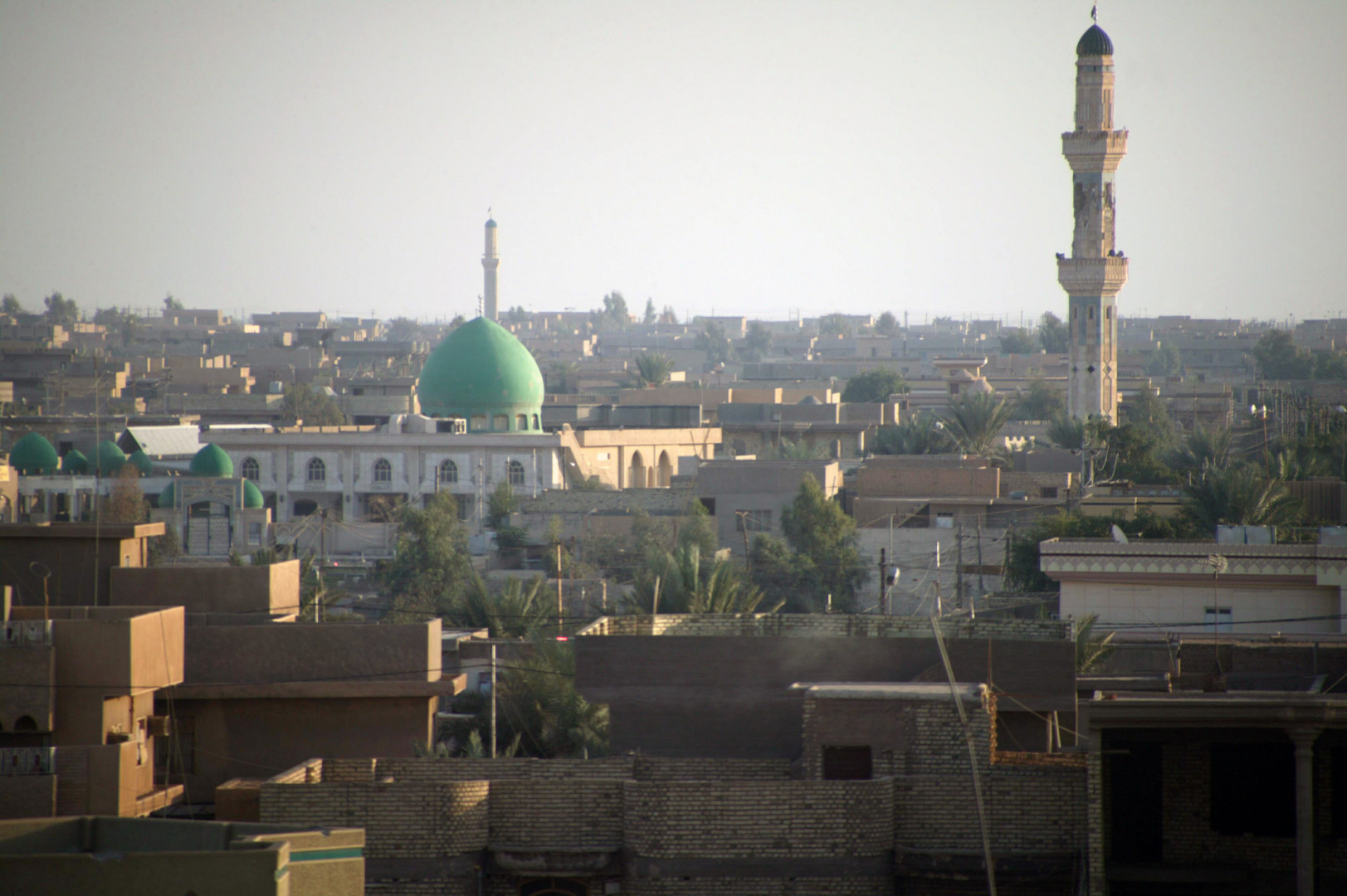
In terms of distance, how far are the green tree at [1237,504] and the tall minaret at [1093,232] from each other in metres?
16.2

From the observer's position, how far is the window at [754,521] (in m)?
29.2

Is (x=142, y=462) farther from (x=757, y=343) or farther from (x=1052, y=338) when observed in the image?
(x=757, y=343)

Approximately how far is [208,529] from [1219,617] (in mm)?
20621

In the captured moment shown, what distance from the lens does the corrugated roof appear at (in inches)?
1644

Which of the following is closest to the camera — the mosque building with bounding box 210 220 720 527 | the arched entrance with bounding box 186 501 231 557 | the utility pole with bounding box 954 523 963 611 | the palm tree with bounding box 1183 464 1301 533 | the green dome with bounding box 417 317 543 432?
the utility pole with bounding box 954 523 963 611

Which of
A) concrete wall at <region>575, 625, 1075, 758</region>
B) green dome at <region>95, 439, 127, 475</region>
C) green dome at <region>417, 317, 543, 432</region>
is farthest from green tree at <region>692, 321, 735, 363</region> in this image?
concrete wall at <region>575, 625, 1075, 758</region>

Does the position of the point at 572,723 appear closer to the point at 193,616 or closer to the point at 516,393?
the point at 193,616

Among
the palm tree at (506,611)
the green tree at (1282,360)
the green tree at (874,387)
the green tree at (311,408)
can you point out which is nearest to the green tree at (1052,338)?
the green tree at (1282,360)

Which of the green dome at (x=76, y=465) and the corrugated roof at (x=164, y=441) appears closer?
the green dome at (x=76, y=465)

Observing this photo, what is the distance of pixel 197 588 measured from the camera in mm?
14016

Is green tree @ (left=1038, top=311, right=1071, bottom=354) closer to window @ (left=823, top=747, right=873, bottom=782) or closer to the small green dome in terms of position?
the small green dome

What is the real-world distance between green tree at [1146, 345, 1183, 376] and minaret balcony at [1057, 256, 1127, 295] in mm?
58400

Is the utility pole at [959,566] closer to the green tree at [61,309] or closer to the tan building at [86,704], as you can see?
the tan building at [86,704]

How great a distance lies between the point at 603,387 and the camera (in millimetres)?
78625
